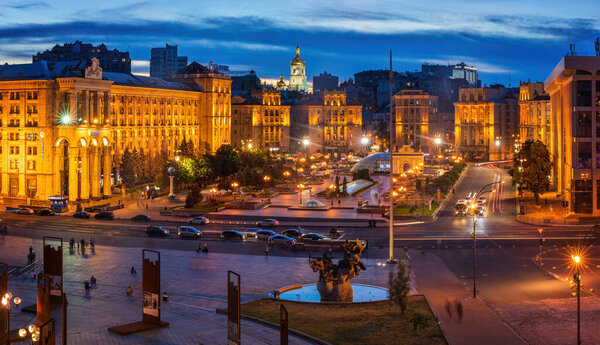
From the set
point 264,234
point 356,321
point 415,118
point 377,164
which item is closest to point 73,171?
point 264,234

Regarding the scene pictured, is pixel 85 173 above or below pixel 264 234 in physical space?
above

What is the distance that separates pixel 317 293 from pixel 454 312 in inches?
358

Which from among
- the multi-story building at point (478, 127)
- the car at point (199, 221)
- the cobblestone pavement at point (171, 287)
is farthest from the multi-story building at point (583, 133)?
the multi-story building at point (478, 127)

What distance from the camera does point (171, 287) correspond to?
46.5 m

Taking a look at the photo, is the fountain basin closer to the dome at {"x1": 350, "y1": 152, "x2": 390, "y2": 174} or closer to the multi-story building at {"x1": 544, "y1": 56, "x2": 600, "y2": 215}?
the multi-story building at {"x1": 544, "y1": 56, "x2": 600, "y2": 215}

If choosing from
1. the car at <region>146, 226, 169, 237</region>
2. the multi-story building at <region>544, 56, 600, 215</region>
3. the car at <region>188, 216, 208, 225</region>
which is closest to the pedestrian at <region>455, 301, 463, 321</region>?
the car at <region>146, 226, 169, 237</region>

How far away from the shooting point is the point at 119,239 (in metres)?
65.7

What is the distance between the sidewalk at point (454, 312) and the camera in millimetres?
34719

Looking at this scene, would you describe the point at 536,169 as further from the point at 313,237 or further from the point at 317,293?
the point at 317,293

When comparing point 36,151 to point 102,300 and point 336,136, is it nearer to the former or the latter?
point 102,300

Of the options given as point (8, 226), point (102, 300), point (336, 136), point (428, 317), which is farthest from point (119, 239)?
point (336, 136)

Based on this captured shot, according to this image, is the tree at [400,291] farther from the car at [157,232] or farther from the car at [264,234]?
the car at [157,232]

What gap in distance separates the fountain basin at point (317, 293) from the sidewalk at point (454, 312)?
2.70 meters

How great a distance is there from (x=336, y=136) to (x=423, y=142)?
73.8ft
